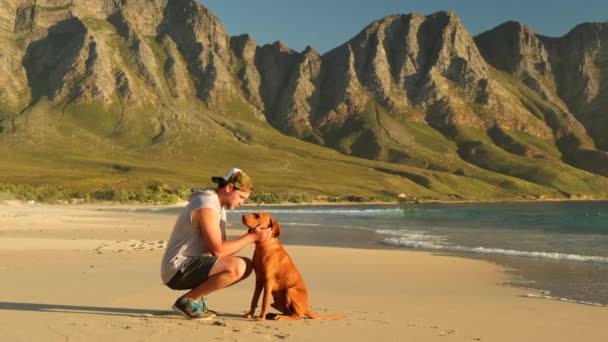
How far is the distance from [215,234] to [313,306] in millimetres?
2999

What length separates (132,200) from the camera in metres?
95.8

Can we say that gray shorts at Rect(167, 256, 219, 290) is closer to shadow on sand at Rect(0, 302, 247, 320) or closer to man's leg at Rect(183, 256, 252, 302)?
man's leg at Rect(183, 256, 252, 302)

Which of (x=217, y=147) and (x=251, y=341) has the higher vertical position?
(x=217, y=147)

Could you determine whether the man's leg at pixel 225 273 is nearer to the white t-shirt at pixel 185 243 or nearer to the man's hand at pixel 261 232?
the white t-shirt at pixel 185 243

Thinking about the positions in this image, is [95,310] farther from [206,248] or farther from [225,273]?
[225,273]

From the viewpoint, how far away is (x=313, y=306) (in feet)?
34.7

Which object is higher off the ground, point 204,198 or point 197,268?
point 204,198

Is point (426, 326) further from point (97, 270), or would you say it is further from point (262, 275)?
point (97, 270)

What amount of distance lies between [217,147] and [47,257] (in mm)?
182529

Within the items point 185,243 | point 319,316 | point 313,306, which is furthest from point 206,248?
point 313,306

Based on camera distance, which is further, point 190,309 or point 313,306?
point 313,306

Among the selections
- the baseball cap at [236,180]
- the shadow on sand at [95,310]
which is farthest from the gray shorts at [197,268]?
the baseball cap at [236,180]

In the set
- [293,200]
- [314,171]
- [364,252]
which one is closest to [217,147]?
[314,171]

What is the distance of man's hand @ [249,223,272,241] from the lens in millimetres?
8258
